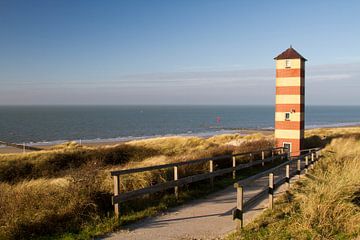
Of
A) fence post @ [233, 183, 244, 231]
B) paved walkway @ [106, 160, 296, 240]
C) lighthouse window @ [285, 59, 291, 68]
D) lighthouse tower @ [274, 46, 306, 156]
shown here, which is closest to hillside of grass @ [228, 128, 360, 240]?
fence post @ [233, 183, 244, 231]

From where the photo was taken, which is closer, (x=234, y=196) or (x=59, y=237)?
(x=59, y=237)

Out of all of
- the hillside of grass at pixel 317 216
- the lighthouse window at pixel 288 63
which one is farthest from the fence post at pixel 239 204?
the lighthouse window at pixel 288 63

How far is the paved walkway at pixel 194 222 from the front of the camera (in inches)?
275

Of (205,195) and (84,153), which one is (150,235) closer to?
(205,195)

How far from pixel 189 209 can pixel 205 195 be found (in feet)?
5.74

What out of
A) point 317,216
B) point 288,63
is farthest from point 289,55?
point 317,216

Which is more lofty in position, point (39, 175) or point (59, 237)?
point (59, 237)

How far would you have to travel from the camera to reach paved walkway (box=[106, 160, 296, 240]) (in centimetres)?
698

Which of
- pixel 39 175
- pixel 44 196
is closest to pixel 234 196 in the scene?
pixel 44 196

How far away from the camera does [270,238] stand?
6.55 meters

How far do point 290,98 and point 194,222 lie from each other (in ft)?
58.7

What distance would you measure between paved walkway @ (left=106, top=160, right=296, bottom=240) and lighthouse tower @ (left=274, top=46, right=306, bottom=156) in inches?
593

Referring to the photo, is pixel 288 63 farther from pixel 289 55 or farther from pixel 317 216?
pixel 317 216

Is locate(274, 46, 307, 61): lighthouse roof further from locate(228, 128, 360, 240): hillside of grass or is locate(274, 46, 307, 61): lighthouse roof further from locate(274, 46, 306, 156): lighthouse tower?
locate(228, 128, 360, 240): hillside of grass
